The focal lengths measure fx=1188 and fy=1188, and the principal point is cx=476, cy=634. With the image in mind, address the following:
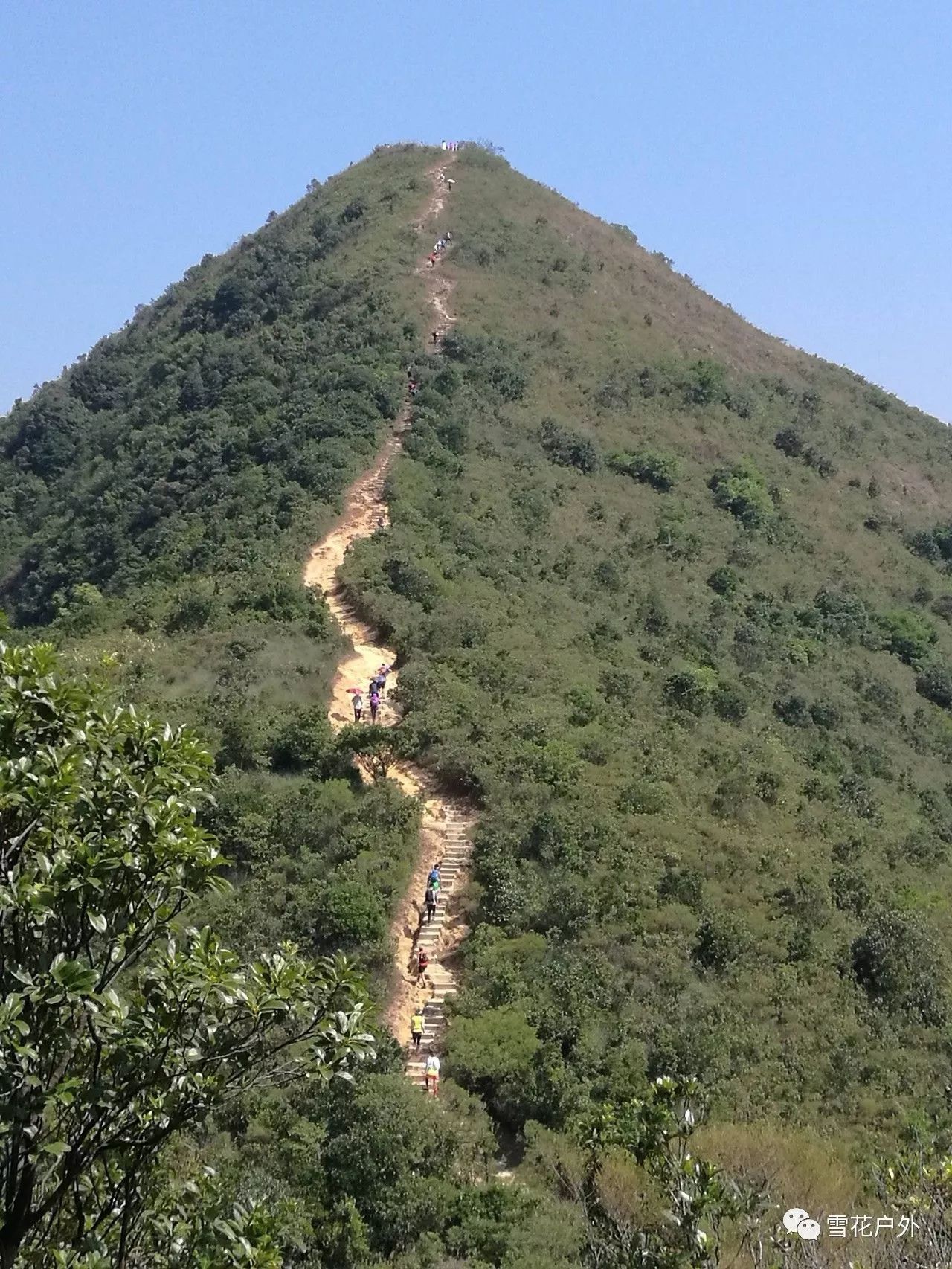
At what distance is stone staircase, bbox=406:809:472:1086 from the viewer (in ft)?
58.3

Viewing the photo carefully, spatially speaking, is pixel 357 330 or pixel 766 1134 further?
pixel 357 330

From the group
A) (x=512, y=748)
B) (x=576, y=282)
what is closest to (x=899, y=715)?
(x=512, y=748)

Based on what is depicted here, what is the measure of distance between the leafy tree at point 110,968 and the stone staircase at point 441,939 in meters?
10.1

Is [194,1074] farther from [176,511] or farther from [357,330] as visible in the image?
[357,330]

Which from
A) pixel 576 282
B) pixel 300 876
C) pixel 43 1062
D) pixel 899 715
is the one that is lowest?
pixel 300 876

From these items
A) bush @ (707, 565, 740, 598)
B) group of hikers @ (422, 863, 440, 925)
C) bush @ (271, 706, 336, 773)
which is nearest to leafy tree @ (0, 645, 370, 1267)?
group of hikers @ (422, 863, 440, 925)

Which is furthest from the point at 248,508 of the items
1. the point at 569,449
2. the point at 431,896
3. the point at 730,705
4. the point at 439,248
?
the point at 439,248

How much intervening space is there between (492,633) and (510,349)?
24.9 m

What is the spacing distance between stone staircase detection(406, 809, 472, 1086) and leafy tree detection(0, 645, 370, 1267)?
10102mm

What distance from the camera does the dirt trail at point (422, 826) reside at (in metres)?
18.8

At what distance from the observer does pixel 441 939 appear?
795 inches

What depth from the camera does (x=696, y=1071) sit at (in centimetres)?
1722

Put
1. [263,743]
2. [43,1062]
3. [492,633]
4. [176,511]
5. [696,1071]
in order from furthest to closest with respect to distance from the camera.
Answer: [176,511] < [492,633] < [263,743] < [696,1071] < [43,1062]

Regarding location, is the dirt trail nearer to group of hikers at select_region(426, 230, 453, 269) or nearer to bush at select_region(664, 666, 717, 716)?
bush at select_region(664, 666, 717, 716)
